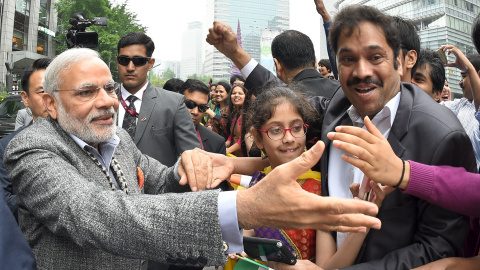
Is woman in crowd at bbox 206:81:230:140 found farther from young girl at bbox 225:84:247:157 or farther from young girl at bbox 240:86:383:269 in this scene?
young girl at bbox 240:86:383:269

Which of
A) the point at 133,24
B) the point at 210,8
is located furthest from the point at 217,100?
the point at 210,8

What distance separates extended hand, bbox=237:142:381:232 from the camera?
3.50 feet

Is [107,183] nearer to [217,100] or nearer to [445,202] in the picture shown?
[445,202]

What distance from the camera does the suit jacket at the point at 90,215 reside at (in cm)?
123

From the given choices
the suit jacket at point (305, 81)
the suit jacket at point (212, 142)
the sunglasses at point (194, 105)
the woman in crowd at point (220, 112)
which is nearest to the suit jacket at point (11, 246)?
the suit jacket at point (305, 81)

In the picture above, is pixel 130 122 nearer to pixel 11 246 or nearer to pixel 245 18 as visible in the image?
pixel 11 246

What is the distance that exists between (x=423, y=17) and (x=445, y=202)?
181 ft

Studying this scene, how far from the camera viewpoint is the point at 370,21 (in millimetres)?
1873

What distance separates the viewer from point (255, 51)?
92312 mm

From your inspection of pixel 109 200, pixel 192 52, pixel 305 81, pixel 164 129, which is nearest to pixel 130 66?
pixel 164 129

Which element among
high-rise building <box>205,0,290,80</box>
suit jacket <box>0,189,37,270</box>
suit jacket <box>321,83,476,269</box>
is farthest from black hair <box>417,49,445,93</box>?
high-rise building <box>205,0,290,80</box>

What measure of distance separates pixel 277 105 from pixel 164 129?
150 centimetres

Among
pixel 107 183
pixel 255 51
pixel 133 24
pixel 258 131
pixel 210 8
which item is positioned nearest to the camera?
pixel 107 183

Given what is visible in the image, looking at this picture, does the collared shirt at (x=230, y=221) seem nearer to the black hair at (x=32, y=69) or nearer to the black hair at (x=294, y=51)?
the black hair at (x=294, y=51)
